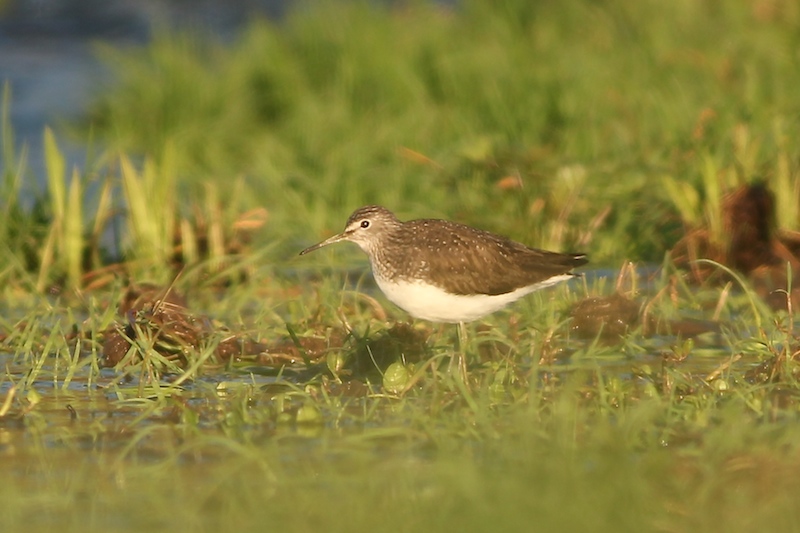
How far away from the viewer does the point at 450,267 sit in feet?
24.8

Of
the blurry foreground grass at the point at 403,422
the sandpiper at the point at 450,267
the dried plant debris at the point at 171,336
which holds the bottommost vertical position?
the blurry foreground grass at the point at 403,422

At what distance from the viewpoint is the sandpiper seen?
7398 mm

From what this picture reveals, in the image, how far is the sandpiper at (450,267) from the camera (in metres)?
7.40

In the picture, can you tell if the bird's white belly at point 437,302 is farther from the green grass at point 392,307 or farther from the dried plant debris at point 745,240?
the dried plant debris at point 745,240

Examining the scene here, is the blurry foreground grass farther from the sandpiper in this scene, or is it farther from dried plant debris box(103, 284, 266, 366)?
the sandpiper

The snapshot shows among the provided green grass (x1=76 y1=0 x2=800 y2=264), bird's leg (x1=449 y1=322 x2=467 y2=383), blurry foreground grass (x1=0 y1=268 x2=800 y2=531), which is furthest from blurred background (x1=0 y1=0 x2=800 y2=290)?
bird's leg (x1=449 y1=322 x2=467 y2=383)

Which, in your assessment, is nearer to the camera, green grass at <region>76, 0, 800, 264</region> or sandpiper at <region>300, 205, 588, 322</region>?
sandpiper at <region>300, 205, 588, 322</region>

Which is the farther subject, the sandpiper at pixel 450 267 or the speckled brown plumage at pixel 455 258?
the speckled brown plumage at pixel 455 258

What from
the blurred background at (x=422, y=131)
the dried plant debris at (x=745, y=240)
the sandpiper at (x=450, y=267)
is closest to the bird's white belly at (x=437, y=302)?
the sandpiper at (x=450, y=267)

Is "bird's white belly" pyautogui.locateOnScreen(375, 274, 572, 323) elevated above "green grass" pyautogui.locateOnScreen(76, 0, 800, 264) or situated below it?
below

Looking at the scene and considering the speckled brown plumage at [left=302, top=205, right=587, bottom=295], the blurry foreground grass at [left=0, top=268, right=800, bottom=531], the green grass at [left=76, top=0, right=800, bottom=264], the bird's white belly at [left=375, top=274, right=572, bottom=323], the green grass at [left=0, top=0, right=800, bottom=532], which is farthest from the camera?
the green grass at [left=76, top=0, right=800, bottom=264]

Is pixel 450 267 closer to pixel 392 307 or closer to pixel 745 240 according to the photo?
pixel 392 307

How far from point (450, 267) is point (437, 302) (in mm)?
309

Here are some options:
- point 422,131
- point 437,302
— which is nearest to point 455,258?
point 437,302
